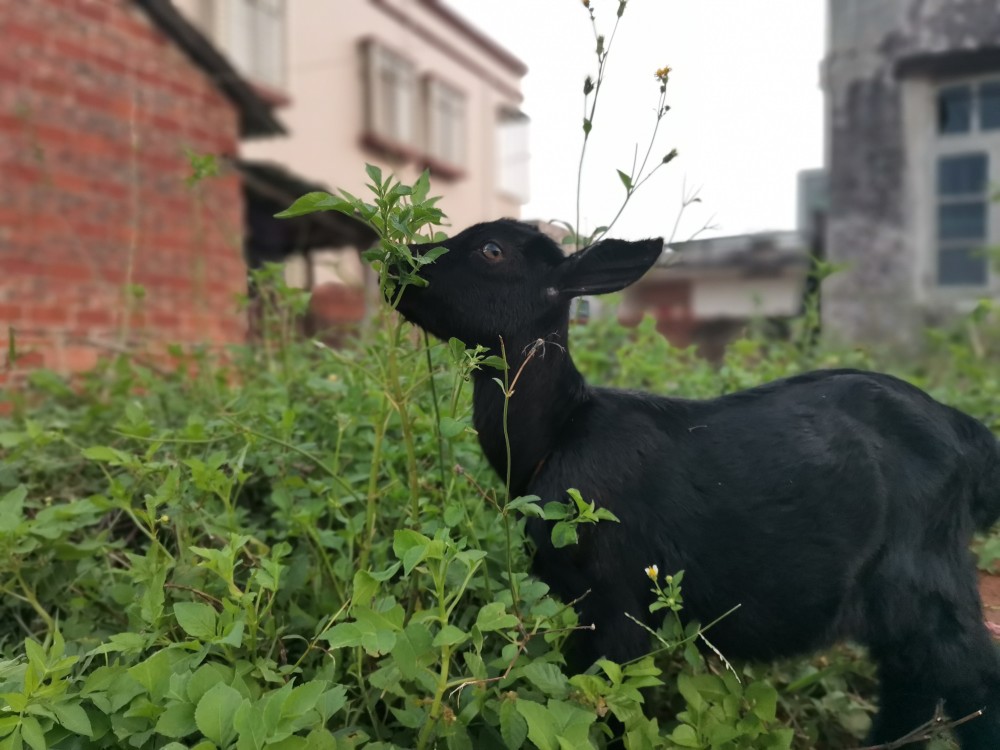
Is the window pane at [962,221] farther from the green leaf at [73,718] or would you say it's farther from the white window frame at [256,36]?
the green leaf at [73,718]

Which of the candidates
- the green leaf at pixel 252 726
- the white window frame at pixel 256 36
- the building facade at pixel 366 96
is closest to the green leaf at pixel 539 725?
the green leaf at pixel 252 726

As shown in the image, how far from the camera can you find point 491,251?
1.79 meters

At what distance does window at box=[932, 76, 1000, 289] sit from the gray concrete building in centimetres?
1

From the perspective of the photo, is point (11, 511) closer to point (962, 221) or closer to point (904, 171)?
point (904, 171)

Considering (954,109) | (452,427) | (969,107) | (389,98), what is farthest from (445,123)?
(452,427)

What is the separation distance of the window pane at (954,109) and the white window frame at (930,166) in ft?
0.14

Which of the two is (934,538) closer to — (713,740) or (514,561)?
(713,740)

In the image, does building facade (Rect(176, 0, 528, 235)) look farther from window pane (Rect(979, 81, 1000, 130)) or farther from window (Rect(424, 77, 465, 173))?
window pane (Rect(979, 81, 1000, 130))

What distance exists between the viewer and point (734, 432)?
5.85ft

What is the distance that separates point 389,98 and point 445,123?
4.27 ft

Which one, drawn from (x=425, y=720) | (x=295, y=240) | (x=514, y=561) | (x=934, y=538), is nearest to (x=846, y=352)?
(x=934, y=538)

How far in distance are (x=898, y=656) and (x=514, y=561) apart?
860 mm

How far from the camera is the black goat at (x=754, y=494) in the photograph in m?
1.67

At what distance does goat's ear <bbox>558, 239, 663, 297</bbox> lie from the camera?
69.4 inches
